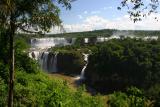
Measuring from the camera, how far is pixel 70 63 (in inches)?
2876

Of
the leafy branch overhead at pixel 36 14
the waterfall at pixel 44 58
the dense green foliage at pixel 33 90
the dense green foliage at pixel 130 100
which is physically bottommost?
the dense green foliage at pixel 130 100

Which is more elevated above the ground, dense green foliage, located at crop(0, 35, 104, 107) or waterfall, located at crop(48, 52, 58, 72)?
dense green foliage, located at crop(0, 35, 104, 107)

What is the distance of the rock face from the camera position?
70.5 metres

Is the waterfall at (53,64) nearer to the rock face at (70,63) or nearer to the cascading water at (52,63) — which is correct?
the cascading water at (52,63)

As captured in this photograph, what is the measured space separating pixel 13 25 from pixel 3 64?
54.1 ft

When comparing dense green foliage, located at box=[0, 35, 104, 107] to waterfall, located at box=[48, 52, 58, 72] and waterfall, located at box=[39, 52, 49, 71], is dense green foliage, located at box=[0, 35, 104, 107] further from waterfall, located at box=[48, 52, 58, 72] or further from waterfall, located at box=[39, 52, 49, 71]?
waterfall, located at box=[48, 52, 58, 72]

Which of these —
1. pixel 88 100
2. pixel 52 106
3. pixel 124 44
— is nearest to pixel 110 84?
pixel 124 44

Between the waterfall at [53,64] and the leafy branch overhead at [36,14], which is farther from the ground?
the leafy branch overhead at [36,14]

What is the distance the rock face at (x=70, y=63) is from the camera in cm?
7049

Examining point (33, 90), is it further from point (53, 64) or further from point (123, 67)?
point (53, 64)

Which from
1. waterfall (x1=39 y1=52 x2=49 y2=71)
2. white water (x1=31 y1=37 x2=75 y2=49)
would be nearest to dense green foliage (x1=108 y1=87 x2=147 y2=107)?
waterfall (x1=39 y1=52 x2=49 y2=71)

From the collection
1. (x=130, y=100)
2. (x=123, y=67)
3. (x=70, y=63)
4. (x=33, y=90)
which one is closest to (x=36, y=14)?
(x=33, y=90)

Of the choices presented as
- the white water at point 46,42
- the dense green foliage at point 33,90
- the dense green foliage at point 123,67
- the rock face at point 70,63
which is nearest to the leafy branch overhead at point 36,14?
the dense green foliage at point 33,90

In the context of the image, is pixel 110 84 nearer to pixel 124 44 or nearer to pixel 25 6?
pixel 124 44
